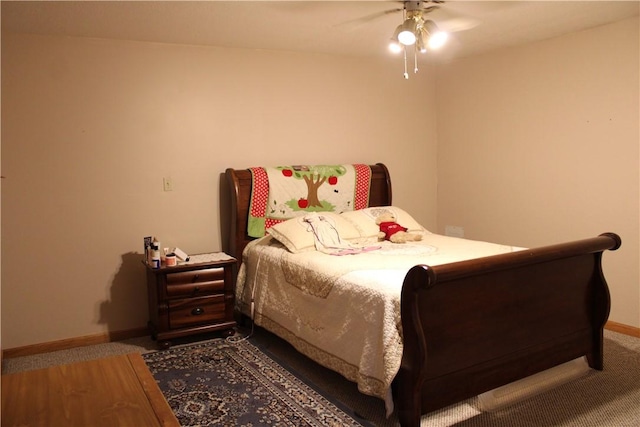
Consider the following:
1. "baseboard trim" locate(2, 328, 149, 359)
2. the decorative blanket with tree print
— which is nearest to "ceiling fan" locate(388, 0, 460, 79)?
the decorative blanket with tree print

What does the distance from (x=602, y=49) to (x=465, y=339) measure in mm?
2422

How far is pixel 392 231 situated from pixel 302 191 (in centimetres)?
75

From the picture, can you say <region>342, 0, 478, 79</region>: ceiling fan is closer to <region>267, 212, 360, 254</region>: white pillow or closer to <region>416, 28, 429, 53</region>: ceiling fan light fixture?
<region>416, 28, 429, 53</region>: ceiling fan light fixture

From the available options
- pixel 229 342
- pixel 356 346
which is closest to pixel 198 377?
pixel 229 342

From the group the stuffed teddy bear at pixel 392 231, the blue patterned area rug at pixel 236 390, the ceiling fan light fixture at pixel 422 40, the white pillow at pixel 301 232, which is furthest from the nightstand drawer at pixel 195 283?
the ceiling fan light fixture at pixel 422 40

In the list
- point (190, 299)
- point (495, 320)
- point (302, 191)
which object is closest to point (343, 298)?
point (495, 320)

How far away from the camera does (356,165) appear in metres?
4.39

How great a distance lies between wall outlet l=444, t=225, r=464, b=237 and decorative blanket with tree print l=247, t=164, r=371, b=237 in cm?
99

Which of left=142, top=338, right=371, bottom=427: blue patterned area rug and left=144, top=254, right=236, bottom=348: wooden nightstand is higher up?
left=144, top=254, right=236, bottom=348: wooden nightstand

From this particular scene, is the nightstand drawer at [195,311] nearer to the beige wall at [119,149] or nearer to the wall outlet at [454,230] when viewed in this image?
the beige wall at [119,149]

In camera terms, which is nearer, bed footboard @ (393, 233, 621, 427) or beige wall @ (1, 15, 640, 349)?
bed footboard @ (393, 233, 621, 427)

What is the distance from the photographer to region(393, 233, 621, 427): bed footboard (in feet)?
7.45

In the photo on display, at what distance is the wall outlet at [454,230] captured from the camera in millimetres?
4826

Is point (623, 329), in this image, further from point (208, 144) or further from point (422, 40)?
point (208, 144)
